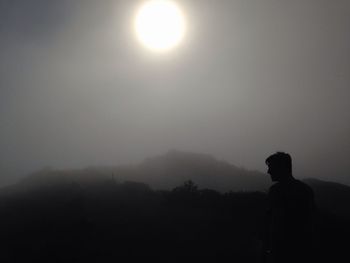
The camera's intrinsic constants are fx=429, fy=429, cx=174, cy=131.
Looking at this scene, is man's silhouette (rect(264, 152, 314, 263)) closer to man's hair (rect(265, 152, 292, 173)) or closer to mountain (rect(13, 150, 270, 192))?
man's hair (rect(265, 152, 292, 173))

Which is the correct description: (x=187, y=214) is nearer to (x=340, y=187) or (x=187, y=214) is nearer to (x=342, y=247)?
(x=342, y=247)

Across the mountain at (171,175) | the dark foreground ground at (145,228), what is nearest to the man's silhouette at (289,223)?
the dark foreground ground at (145,228)

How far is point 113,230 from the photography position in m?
22.2

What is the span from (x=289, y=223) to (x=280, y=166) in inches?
26.0

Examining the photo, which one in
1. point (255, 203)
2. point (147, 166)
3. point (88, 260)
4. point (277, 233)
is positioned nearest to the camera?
point (277, 233)

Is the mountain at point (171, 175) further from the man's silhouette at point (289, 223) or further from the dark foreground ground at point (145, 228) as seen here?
the man's silhouette at point (289, 223)

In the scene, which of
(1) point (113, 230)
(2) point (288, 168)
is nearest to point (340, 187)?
(1) point (113, 230)

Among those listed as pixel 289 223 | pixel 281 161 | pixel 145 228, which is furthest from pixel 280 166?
pixel 145 228

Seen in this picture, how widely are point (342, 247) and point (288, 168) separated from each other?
18.0m

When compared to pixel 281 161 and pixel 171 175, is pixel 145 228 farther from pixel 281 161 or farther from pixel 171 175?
pixel 171 175

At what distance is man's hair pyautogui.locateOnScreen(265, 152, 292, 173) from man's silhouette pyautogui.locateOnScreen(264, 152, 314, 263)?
0.15m

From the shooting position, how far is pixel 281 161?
5.03 meters

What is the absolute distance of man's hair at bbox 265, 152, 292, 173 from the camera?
5012 mm

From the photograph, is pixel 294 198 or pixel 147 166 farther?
pixel 147 166
